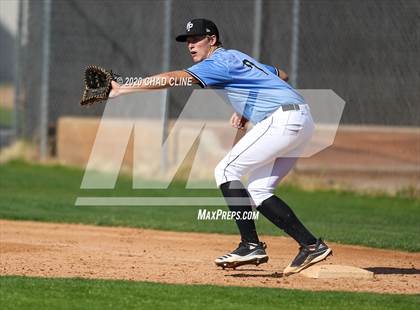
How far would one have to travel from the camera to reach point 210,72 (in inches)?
298

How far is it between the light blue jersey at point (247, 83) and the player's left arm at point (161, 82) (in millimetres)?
105

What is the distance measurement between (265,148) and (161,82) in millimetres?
995

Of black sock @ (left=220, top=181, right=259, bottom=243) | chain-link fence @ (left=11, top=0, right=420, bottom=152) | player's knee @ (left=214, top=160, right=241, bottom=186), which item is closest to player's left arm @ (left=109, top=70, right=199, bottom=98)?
player's knee @ (left=214, top=160, right=241, bottom=186)

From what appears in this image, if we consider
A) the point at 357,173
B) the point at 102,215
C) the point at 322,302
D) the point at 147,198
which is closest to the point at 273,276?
the point at 322,302

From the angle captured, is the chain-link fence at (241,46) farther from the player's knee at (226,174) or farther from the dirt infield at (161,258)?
the player's knee at (226,174)

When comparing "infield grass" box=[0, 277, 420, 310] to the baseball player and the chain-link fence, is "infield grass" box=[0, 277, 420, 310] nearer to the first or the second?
the baseball player

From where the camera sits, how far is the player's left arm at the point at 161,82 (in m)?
7.46

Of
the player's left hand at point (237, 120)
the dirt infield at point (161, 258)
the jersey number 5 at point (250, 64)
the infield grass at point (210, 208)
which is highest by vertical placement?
the jersey number 5 at point (250, 64)

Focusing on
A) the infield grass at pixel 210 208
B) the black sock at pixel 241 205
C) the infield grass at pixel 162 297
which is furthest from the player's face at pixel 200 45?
the infield grass at pixel 210 208

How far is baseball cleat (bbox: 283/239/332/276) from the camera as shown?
788 cm

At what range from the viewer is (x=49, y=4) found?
18266 mm

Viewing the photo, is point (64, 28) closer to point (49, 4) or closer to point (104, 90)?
point (49, 4)

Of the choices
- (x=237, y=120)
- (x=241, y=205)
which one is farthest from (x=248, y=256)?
(x=237, y=120)

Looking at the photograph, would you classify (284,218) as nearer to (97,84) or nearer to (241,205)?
(241,205)
